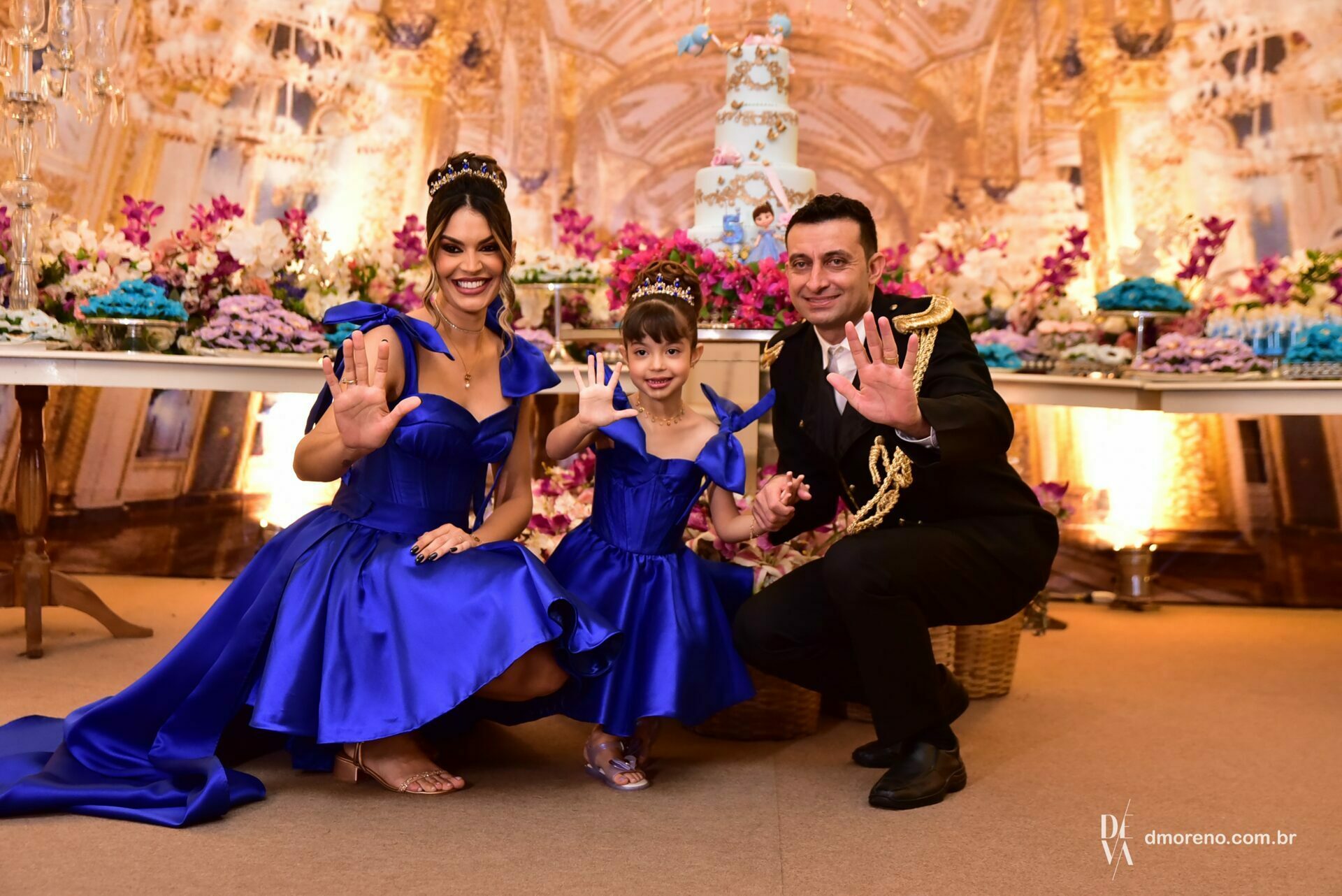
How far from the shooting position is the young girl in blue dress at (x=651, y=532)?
345cm

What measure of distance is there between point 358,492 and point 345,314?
47 cm

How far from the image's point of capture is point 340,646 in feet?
10.5

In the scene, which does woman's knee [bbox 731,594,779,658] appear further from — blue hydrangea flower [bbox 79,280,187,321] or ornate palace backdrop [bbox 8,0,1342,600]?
ornate palace backdrop [bbox 8,0,1342,600]

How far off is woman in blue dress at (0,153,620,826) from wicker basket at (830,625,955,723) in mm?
Answer: 1232

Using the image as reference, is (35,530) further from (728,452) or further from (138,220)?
(728,452)

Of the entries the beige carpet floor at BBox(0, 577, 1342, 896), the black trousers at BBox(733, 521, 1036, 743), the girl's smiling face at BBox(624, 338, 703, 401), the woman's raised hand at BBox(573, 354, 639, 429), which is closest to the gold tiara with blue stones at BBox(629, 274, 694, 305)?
the girl's smiling face at BBox(624, 338, 703, 401)

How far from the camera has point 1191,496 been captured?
6.97 m

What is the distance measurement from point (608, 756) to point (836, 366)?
4.01ft

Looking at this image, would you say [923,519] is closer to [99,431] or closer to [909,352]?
[909,352]

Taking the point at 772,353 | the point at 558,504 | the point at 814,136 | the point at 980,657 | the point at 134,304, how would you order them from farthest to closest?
the point at 814,136, the point at 134,304, the point at 980,657, the point at 558,504, the point at 772,353

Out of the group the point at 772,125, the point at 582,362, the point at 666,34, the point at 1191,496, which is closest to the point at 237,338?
the point at 582,362

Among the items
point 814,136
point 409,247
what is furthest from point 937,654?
point 814,136

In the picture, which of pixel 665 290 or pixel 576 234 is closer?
pixel 665 290

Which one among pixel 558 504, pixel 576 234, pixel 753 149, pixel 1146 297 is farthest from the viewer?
pixel 576 234
